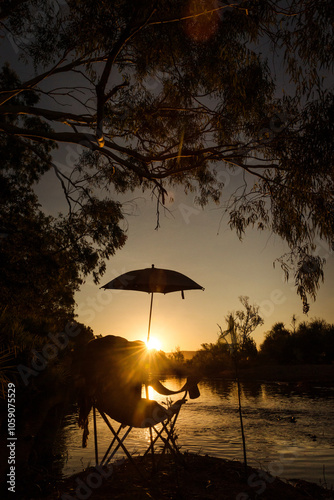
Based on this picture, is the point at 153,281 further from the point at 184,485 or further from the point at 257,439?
the point at 257,439

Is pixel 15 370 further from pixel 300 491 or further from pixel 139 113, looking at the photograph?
pixel 139 113

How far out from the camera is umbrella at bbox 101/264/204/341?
3984 millimetres

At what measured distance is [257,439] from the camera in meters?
6.97

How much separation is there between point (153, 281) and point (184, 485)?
182 cm

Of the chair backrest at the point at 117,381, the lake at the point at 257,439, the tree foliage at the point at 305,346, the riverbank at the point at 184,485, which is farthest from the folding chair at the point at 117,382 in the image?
the tree foliage at the point at 305,346

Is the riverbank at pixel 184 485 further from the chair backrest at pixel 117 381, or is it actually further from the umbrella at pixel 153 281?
the umbrella at pixel 153 281

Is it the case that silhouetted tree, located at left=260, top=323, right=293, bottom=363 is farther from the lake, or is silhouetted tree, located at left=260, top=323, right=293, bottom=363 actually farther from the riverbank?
the riverbank

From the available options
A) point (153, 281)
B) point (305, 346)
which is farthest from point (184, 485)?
point (305, 346)

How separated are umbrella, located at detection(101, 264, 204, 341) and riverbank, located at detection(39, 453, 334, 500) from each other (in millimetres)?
1601

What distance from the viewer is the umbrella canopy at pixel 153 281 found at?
3984mm

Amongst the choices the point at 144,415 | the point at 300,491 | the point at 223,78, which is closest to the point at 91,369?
the point at 144,415

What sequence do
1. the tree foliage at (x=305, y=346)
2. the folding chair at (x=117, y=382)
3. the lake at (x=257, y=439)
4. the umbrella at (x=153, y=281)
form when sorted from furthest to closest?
the tree foliage at (x=305, y=346) < the lake at (x=257, y=439) < the umbrella at (x=153, y=281) < the folding chair at (x=117, y=382)

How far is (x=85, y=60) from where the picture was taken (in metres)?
8.15

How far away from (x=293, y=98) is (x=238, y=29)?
4.72ft
